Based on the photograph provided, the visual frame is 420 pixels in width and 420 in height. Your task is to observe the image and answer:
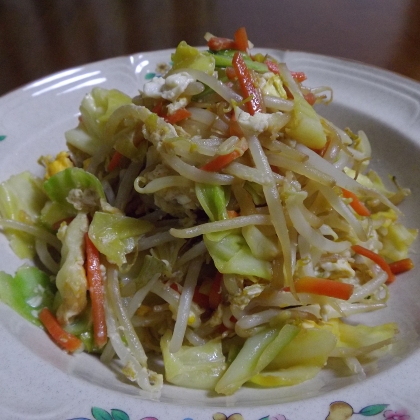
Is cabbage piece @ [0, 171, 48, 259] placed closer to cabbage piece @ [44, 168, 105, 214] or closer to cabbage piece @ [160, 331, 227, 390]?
cabbage piece @ [44, 168, 105, 214]

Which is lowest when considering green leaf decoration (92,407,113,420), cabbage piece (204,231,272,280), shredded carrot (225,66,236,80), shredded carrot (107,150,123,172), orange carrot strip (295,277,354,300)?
orange carrot strip (295,277,354,300)

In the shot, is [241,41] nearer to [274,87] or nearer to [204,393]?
[274,87]

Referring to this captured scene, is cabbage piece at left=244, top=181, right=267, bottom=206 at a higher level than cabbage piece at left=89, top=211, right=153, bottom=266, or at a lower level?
higher

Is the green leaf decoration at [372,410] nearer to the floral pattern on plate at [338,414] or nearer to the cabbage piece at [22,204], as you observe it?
the floral pattern on plate at [338,414]

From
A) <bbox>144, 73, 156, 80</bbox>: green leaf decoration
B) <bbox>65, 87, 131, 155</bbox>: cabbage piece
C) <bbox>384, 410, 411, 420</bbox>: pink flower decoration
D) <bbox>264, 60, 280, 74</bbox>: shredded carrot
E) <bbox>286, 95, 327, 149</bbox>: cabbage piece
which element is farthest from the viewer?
<bbox>144, 73, 156, 80</bbox>: green leaf decoration

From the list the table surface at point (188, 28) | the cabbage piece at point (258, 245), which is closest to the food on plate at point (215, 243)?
the cabbage piece at point (258, 245)

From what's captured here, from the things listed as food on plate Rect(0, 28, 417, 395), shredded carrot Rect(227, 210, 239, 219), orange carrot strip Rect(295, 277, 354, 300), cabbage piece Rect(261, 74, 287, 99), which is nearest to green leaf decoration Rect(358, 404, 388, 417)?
food on plate Rect(0, 28, 417, 395)
